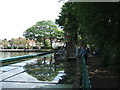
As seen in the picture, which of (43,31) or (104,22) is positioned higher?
(43,31)

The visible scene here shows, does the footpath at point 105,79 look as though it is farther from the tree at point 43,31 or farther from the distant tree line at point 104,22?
the tree at point 43,31

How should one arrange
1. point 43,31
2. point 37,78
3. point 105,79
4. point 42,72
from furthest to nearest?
point 43,31 < point 42,72 < point 37,78 < point 105,79

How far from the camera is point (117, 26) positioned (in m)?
4.43

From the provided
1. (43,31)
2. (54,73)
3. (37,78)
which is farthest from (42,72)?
(43,31)

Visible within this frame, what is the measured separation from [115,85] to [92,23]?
9.69ft

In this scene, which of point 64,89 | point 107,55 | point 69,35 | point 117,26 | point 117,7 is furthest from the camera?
point 69,35

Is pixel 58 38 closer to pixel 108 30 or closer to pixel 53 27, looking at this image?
pixel 53 27

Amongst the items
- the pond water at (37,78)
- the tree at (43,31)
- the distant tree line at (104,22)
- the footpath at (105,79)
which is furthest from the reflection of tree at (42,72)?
the tree at (43,31)

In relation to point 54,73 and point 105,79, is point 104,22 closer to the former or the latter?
point 105,79

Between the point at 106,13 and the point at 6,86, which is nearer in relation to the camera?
the point at 106,13

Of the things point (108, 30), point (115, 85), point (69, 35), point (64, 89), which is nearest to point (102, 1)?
point (108, 30)

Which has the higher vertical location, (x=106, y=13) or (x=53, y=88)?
(x=106, y=13)

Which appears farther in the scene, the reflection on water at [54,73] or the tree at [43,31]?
the tree at [43,31]

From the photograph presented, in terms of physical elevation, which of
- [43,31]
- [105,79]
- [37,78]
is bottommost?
[37,78]
